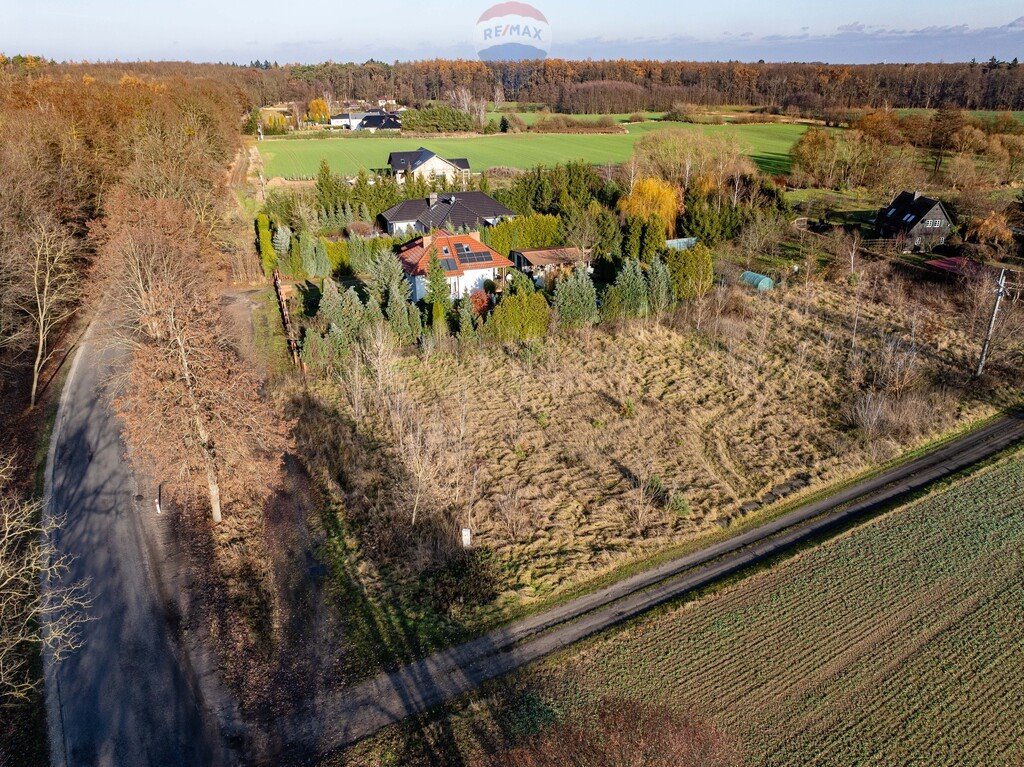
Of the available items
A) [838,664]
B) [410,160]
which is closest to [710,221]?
[410,160]

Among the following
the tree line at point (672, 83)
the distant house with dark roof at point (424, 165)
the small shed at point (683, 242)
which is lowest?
the small shed at point (683, 242)

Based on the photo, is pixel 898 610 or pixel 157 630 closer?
pixel 157 630

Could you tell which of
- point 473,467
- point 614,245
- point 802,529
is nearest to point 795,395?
point 802,529

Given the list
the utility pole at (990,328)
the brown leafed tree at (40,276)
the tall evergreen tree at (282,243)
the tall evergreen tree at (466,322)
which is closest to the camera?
the brown leafed tree at (40,276)

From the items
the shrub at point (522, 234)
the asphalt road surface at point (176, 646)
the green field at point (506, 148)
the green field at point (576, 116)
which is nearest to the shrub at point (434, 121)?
the green field at point (506, 148)

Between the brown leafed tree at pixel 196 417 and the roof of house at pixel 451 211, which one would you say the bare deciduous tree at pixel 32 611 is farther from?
the roof of house at pixel 451 211

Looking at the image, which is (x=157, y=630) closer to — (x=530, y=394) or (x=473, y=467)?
(x=473, y=467)
